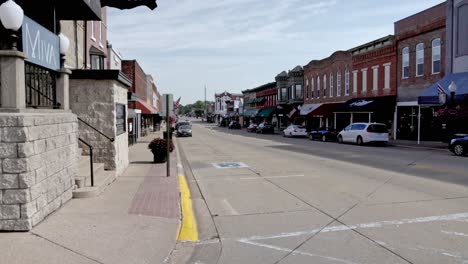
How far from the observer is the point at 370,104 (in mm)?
34250

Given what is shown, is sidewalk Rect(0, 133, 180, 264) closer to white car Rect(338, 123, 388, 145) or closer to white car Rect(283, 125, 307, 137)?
white car Rect(338, 123, 388, 145)

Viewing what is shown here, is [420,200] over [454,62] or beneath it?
beneath

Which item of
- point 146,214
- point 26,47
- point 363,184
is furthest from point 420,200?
point 26,47

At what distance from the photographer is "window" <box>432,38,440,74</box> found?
28.8 metres

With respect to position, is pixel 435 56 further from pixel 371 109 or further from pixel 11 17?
pixel 11 17

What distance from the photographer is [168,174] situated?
40.9ft

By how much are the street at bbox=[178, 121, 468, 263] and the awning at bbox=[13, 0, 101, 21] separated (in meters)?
5.55

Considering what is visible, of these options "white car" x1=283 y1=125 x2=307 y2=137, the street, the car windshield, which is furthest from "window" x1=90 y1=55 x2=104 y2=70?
"white car" x1=283 y1=125 x2=307 y2=137

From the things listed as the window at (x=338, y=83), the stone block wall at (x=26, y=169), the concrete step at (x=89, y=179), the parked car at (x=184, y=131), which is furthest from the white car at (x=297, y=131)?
the stone block wall at (x=26, y=169)

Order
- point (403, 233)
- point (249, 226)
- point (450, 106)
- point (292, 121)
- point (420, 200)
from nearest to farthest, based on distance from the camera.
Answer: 1. point (403, 233)
2. point (249, 226)
3. point (420, 200)
4. point (450, 106)
5. point (292, 121)

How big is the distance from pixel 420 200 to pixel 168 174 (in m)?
7.09

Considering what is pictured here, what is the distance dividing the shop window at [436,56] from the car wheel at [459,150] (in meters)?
10.8

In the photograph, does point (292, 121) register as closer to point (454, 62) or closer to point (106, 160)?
point (454, 62)

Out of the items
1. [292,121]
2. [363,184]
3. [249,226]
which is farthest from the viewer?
[292,121]
